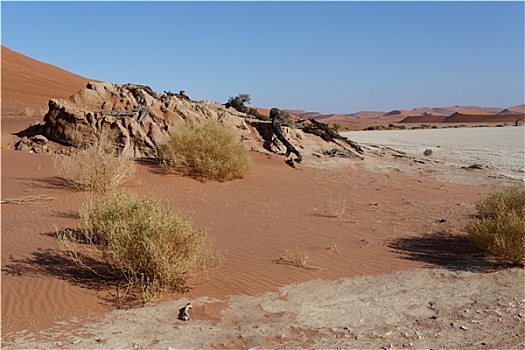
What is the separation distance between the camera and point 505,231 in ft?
22.0

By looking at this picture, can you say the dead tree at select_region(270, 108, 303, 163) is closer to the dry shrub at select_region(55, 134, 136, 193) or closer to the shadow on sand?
the dry shrub at select_region(55, 134, 136, 193)

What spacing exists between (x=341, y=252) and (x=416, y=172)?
35.7ft

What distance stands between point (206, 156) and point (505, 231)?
782cm

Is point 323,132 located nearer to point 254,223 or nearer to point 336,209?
point 336,209

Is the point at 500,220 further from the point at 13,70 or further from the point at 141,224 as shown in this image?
the point at 13,70

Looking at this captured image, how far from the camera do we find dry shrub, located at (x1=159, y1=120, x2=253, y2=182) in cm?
1266

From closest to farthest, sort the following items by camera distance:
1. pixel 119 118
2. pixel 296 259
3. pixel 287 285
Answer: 1. pixel 287 285
2. pixel 296 259
3. pixel 119 118

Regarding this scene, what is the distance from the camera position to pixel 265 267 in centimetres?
657

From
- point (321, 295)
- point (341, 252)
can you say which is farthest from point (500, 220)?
point (321, 295)

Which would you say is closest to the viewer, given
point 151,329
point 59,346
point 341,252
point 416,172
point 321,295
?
point 59,346

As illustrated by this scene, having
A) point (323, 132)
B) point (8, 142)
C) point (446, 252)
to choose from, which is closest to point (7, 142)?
point (8, 142)

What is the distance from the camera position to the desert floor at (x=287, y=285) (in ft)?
15.1

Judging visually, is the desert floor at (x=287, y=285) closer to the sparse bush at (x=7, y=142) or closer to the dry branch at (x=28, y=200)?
the dry branch at (x=28, y=200)

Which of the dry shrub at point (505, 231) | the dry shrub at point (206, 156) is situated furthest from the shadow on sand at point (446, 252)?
the dry shrub at point (206, 156)
